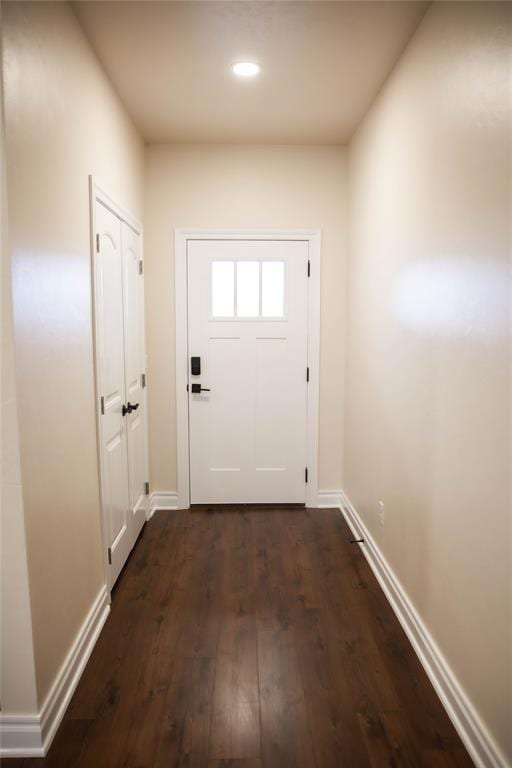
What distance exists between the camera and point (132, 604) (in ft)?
8.08

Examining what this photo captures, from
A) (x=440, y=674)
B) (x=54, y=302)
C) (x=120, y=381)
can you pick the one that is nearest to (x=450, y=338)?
(x=440, y=674)

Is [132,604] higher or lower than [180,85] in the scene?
lower

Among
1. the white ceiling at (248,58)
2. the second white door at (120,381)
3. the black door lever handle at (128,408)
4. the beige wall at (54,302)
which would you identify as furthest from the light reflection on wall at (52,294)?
the white ceiling at (248,58)

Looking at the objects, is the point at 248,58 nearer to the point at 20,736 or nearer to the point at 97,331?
the point at 97,331

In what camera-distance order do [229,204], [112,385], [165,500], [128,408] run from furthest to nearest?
[165,500] → [229,204] → [128,408] → [112,385]

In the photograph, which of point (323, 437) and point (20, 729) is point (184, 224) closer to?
point (323, 437)

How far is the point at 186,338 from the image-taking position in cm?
362

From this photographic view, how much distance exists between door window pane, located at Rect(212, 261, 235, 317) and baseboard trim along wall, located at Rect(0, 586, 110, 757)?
7.55ft

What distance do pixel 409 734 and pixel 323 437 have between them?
2224 mm

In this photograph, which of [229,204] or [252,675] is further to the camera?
[229,204]

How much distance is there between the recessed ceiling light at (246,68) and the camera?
2377 mm

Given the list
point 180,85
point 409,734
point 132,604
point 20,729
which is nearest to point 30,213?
point 180,85

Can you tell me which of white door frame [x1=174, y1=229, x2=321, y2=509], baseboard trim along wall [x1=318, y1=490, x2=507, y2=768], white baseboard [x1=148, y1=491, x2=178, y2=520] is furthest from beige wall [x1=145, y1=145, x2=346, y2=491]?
baseboard trim along wall [x1=318, y1=490, x2=507, y2=768]

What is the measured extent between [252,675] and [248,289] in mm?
2505
